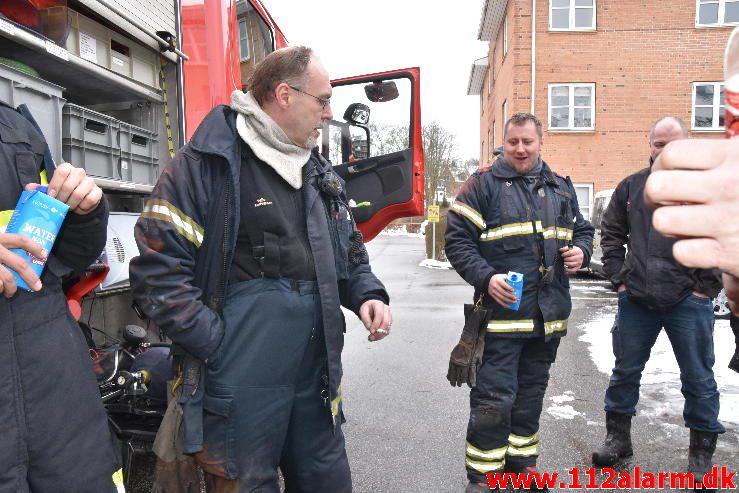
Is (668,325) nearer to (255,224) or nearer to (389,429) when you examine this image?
(389,429)

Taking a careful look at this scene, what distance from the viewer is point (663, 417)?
3.92m

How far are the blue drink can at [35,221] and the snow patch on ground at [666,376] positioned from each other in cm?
401

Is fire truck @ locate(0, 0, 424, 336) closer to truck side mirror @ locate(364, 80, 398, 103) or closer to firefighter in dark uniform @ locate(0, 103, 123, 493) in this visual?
truck side mirror @ locate(364, 80, 398, 103)

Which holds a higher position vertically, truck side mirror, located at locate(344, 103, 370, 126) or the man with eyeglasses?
truck side mirror, located at locate(344, 103, 370, 126)

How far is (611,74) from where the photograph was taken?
15.9 m

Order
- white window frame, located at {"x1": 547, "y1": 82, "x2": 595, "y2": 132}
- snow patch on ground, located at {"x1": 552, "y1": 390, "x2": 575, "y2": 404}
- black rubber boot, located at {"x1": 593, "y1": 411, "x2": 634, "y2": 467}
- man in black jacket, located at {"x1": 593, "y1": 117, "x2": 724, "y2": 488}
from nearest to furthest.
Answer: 1. man in black jacket, located at {"x1": 593, "y1": 117, "x2": 724, "y2": 488}
2. black rubber boot, located at {"x1": 593, "y1": 411, "x2": 634, "y2": 467}
3. snow patch on ground, located at {"x1": 552, "y1": 390, "x2": 575, "y2": 404}
4. white window frame, located at {"x1": 547, "y1": 82, "x2": 595, "y2": 132}

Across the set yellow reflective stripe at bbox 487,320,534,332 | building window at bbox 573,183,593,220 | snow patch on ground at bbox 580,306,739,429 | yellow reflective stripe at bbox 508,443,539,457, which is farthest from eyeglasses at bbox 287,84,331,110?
building window at bbox 573,183,593,220

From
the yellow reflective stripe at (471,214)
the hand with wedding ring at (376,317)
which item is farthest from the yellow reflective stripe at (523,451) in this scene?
the hand with wedding ring at (376,317)

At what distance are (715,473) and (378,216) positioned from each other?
106 inches

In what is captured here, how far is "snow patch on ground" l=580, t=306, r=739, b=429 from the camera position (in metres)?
4.02

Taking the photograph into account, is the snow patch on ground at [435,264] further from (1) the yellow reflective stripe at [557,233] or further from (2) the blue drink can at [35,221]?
(2) the blue drink can at [35,221]

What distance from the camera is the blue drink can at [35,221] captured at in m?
1.44

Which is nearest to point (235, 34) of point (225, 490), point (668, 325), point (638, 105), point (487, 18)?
point (225, 490)

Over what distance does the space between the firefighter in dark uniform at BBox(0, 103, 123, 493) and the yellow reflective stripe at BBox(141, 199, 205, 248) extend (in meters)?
0.15
